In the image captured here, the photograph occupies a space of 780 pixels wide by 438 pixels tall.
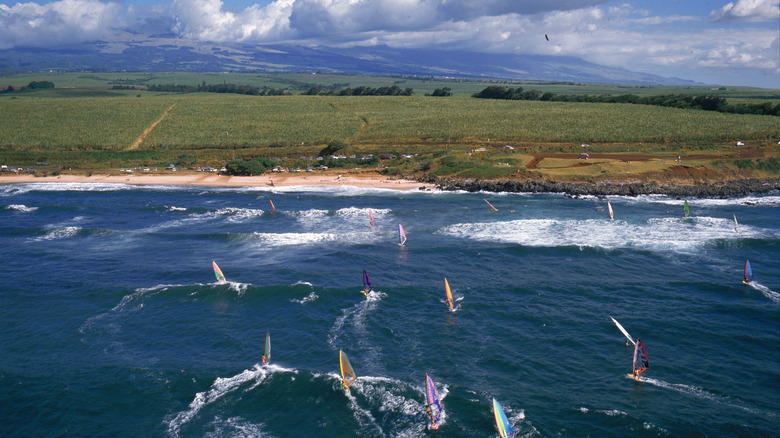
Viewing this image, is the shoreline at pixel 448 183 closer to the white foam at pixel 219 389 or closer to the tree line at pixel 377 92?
the white foam at pixel 219 389

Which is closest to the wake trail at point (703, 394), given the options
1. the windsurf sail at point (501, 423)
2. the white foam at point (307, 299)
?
the windsurf sail at point (501, 423)

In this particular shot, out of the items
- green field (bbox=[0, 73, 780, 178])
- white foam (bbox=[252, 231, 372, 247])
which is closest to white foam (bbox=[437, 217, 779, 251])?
white foam (bbox=[252, 231, 372, 247])

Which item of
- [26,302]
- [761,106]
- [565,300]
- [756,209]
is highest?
[761,106]

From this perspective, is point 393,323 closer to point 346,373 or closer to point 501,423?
point 346,373

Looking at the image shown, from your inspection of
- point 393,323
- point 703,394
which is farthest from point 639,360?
point 393,323

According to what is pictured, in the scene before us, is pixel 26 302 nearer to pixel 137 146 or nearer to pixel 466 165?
pixel 466 165

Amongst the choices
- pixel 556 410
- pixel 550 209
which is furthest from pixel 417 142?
pixel 556 410

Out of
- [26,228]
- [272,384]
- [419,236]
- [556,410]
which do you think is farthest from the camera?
[26,228]
